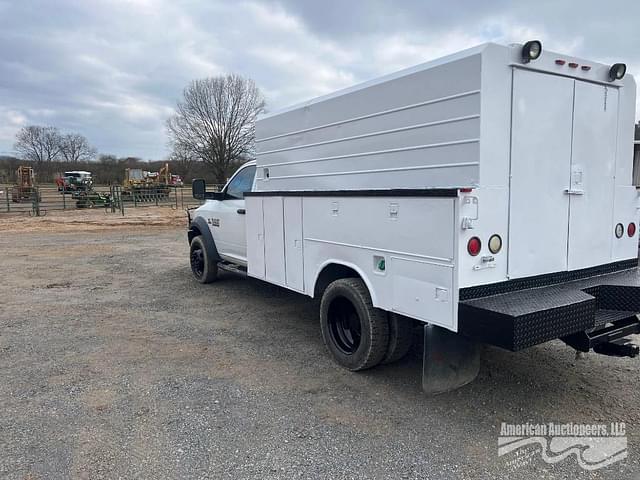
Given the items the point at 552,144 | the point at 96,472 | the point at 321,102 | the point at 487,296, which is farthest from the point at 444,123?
the point at 96,472

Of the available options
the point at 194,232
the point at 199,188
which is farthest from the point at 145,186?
the point at 199,188

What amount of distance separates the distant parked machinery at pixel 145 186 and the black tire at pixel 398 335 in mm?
28441

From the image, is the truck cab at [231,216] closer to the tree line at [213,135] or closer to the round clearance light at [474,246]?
the round clearance light at [474,246]

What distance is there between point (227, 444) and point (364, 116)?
2.68 metres

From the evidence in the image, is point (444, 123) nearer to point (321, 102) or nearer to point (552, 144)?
point (552, 144)

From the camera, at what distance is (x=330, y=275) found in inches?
173

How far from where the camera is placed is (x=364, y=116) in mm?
4012

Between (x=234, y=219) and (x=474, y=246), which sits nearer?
(x=474, y=246)

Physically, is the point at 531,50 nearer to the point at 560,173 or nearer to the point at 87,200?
the point at 560,173

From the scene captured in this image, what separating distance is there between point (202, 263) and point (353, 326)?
4220mm

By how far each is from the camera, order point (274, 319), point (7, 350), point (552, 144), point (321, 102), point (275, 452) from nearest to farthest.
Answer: point (275, 452) < point (552, 144) < point (321, 102) < point (7, 350) < point (274, 319)

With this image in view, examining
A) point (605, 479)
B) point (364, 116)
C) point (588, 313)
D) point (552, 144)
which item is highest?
point (364, 116)

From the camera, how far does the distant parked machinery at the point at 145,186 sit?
104 ft

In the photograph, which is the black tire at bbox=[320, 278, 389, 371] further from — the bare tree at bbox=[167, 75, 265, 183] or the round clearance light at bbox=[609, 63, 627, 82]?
the bare tree at bbox=[167, 75, 265, 183]
